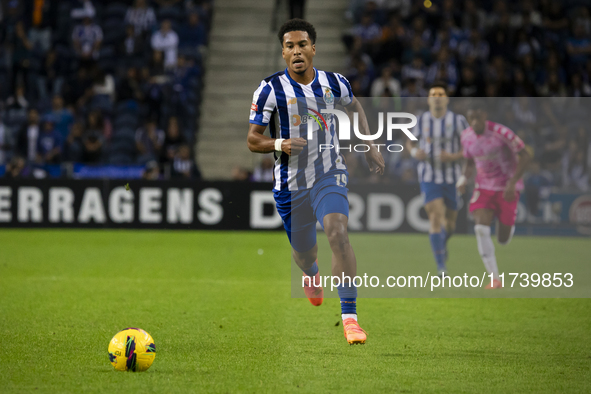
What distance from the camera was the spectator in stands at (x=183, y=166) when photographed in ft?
46.6

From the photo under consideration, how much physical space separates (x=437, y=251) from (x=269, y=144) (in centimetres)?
375

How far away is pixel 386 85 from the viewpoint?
15.7 metres

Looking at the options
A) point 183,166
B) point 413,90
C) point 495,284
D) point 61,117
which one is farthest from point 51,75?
point 495,284

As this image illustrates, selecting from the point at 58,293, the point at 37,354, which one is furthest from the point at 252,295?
the point at 37,354

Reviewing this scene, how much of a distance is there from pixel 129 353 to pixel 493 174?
4.70 m

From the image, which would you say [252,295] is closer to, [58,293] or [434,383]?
[58,293]

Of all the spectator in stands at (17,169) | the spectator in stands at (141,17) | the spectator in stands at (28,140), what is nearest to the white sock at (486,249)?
the spectator in stands at (17,169)

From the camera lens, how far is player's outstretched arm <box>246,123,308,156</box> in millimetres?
5195

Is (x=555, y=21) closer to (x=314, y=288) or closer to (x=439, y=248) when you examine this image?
(x=439, y=248)

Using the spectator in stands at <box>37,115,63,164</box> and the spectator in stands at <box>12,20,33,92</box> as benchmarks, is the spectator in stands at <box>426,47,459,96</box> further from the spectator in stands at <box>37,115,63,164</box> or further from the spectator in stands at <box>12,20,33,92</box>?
the spectator in stands at <box>12,20,33,92</box>

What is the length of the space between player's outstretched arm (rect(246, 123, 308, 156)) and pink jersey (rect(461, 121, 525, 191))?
9.97 feet

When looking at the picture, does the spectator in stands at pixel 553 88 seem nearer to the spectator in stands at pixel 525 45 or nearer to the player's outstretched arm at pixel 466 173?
the spectator in stands at pixel 525 45

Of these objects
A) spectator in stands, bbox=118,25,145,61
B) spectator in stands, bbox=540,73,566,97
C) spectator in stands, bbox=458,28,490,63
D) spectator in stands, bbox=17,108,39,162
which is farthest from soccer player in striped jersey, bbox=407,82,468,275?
spectator in stands, bbox=118,25,145,61

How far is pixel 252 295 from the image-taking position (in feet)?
24.5
